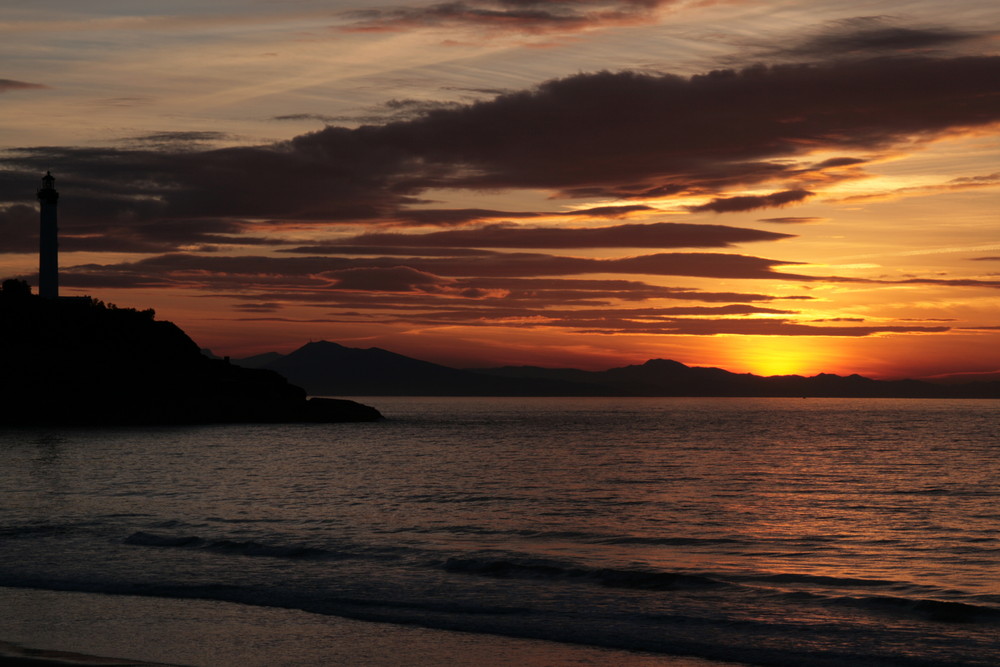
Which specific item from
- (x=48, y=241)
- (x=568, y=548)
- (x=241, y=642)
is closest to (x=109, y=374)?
(x=48, y=241)

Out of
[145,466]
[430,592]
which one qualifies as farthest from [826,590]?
[145,466]

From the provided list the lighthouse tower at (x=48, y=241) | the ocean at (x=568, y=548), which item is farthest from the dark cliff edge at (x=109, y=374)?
the ocean at (x=568, y=548)

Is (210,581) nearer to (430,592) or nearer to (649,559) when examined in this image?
(430,592)

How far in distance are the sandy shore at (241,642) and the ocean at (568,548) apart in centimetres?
86

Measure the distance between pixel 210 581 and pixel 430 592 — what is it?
19.1 feet

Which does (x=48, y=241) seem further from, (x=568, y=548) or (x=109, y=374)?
(x=568, y=548)

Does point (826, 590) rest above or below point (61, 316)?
below

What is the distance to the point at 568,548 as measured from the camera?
30.1 metres

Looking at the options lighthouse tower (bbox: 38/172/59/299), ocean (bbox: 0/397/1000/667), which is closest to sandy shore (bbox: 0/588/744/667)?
ocean (bbox: 0/397/1000/667)

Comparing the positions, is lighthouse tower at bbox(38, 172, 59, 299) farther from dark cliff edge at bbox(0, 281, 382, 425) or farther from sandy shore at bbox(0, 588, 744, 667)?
sandy shore at bbox(0, 588, 744, 667)

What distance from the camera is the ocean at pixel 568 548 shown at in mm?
19344

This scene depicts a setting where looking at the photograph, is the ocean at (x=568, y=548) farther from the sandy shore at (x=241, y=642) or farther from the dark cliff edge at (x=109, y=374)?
the dark cliff edge at (x=109, y=374)

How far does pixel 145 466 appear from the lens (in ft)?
218

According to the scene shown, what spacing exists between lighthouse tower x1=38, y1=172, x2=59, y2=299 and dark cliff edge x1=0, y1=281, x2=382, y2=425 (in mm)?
6067
